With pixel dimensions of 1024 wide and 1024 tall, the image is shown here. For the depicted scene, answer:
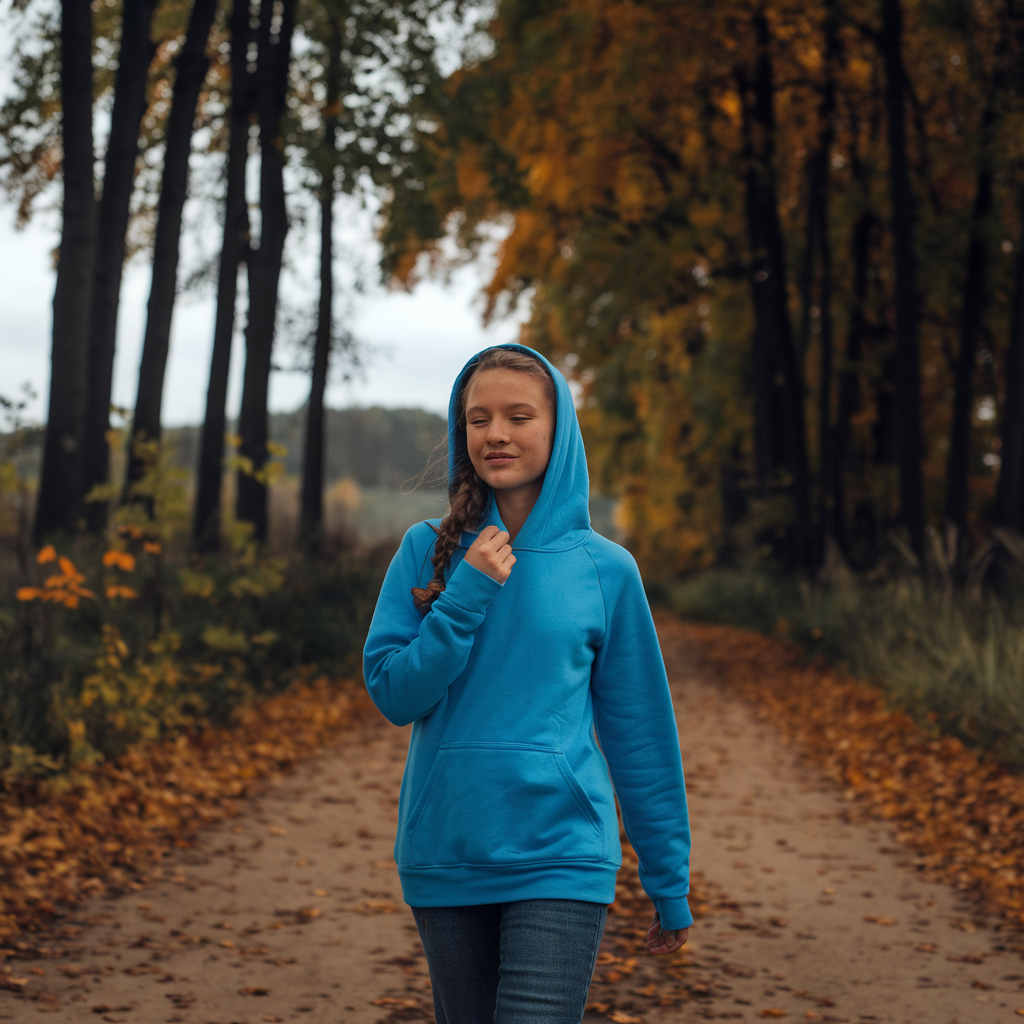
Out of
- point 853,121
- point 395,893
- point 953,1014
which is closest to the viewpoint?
point 953,1014

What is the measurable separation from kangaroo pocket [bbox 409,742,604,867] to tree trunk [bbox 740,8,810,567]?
16.8 metres

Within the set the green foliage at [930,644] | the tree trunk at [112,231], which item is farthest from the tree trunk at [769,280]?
the tree trunk at [112,231]

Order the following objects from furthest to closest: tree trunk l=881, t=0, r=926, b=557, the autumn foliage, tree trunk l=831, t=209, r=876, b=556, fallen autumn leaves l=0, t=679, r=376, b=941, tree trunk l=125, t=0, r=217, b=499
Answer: tree trunk l=831, t=209, r=876, b=556 → the autumn foliage → tree trunk l=881, t=0, r=926, b=557 → tree trunk l=125, t=0, r=217, b=499 → fallen autumn leaves l=0, t=679, r=376, b=941

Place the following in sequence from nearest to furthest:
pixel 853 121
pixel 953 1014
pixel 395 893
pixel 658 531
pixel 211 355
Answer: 1. pixel 953 1014
2. pixel 395 893
3. pixel 211 355
4. pixel 853 121
5. pixel 658 531

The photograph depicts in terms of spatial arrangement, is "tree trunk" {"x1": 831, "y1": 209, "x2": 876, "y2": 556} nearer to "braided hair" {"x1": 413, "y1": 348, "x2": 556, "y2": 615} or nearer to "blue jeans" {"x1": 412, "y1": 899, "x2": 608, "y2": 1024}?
"braided hair" {"x1": 413, "y1": 348, "x2": 556, "y2": 615}

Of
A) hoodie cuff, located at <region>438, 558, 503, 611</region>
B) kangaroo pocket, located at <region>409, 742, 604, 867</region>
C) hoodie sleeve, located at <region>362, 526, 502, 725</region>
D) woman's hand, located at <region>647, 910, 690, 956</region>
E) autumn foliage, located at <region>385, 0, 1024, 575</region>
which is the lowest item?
woman's hand, located at <region>647, 910, 690, 956</region>

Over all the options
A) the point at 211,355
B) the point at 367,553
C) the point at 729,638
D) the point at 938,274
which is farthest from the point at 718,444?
the point at 211,355

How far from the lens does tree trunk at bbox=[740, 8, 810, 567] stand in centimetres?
1777

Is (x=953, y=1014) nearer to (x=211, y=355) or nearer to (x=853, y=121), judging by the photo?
(x=211, y=355)

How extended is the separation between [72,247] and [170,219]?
264 cm

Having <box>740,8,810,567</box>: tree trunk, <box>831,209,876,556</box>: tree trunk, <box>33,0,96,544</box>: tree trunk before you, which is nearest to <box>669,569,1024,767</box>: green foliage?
<box>740,8,810,567</box>: tree trunk

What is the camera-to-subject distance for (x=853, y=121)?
18250 mm

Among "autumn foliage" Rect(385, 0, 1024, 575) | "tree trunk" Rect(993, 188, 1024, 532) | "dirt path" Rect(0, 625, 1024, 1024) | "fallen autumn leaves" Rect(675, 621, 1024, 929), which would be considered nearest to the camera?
"dirt path" Rect(0, 625, 1024, 1024)

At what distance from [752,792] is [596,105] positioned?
12021 mm
